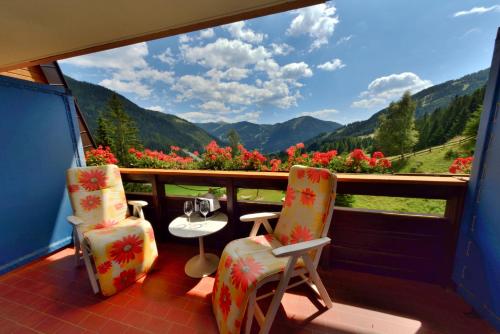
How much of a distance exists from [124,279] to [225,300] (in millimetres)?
1174

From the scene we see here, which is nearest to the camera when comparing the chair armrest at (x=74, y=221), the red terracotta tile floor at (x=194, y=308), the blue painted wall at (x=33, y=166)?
the red terracotta tile floor at (x=194, y=308)

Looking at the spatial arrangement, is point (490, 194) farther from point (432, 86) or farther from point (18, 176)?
point (432, 86)

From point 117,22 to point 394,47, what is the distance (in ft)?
18.6

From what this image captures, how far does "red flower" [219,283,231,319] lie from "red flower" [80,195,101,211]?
1858 millimetres

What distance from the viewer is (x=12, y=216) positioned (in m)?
2.13

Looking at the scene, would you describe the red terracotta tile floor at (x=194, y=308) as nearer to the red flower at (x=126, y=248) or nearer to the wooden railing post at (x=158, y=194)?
the red flower at (x=126, y=248)

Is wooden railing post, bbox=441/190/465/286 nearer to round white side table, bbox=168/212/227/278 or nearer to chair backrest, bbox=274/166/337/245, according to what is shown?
chair backrest, bbox=274/166/337/245

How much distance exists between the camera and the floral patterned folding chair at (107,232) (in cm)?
172

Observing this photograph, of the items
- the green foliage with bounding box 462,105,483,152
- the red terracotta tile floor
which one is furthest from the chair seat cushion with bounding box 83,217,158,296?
the green foliage with bounding box 462,105,483,152

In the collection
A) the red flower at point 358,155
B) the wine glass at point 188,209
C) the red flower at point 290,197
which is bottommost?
the wine glass at point 188,209

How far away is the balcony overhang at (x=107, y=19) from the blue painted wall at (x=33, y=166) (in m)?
0.74

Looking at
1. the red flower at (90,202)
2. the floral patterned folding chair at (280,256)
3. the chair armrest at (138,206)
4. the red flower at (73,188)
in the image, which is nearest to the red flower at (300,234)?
the floral patterned folding chair at (280,256)

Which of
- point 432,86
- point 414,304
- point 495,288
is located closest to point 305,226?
point 414,304

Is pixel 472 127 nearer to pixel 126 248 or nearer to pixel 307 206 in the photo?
→ pixel 307 206
